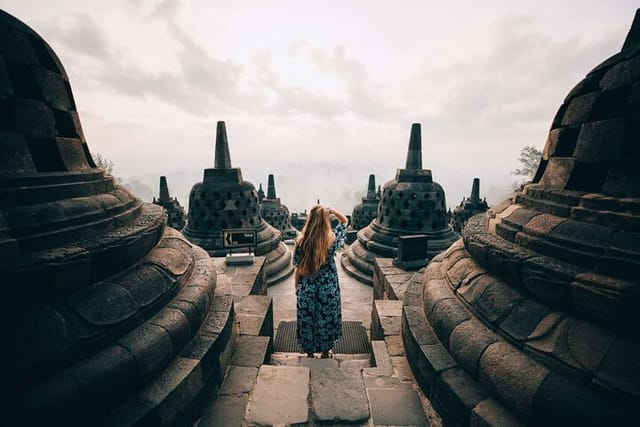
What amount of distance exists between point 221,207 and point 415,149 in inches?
296

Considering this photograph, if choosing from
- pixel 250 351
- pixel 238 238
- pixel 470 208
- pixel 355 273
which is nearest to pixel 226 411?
pixel 250 351

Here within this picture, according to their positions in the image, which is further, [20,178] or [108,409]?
[20,178]

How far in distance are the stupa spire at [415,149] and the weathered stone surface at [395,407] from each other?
9.38 metres

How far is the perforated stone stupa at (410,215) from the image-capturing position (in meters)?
10.2

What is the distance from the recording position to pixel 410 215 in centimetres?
1036

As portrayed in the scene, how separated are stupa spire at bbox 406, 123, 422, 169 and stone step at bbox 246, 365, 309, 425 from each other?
9528mm

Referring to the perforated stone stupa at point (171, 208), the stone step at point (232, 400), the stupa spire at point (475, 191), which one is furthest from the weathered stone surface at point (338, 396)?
the stupa spire at point (475, 191)

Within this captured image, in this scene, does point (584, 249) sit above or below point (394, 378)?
above

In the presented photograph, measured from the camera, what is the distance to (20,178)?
214 cm

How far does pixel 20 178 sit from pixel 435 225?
1073cm

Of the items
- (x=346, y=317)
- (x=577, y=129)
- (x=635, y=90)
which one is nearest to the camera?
(x=635, y=90)

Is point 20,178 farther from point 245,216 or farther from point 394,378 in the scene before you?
point 245,216

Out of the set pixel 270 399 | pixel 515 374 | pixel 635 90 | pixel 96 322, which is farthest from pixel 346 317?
pixel 635 90

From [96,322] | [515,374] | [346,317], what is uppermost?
[96,322]
